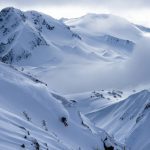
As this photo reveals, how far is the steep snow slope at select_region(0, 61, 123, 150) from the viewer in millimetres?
65375

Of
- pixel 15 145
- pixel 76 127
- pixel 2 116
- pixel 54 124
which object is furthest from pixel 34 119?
pixel 15 145

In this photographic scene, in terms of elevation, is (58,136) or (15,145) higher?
(15,145)

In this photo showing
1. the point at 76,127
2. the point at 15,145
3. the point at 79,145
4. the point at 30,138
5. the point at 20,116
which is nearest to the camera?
the point at 15,145

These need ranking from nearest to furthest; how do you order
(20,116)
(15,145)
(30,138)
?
(15,145), (30,138), (20,116)

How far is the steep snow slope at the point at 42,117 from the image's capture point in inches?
2574

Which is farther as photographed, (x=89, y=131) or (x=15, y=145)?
(x=89, y=131)

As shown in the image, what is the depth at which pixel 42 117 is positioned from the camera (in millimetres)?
77000

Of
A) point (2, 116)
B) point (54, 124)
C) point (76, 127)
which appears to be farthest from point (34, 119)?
point (2, 116)

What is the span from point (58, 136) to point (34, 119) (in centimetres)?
441

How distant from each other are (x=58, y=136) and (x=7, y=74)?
1637 centimetres

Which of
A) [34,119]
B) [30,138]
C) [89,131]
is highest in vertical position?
[30,138]

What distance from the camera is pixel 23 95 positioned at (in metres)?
78.9

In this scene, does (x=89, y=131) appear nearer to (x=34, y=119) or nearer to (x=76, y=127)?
(x=76, y=127)

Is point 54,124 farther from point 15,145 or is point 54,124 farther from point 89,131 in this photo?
point 15,145
